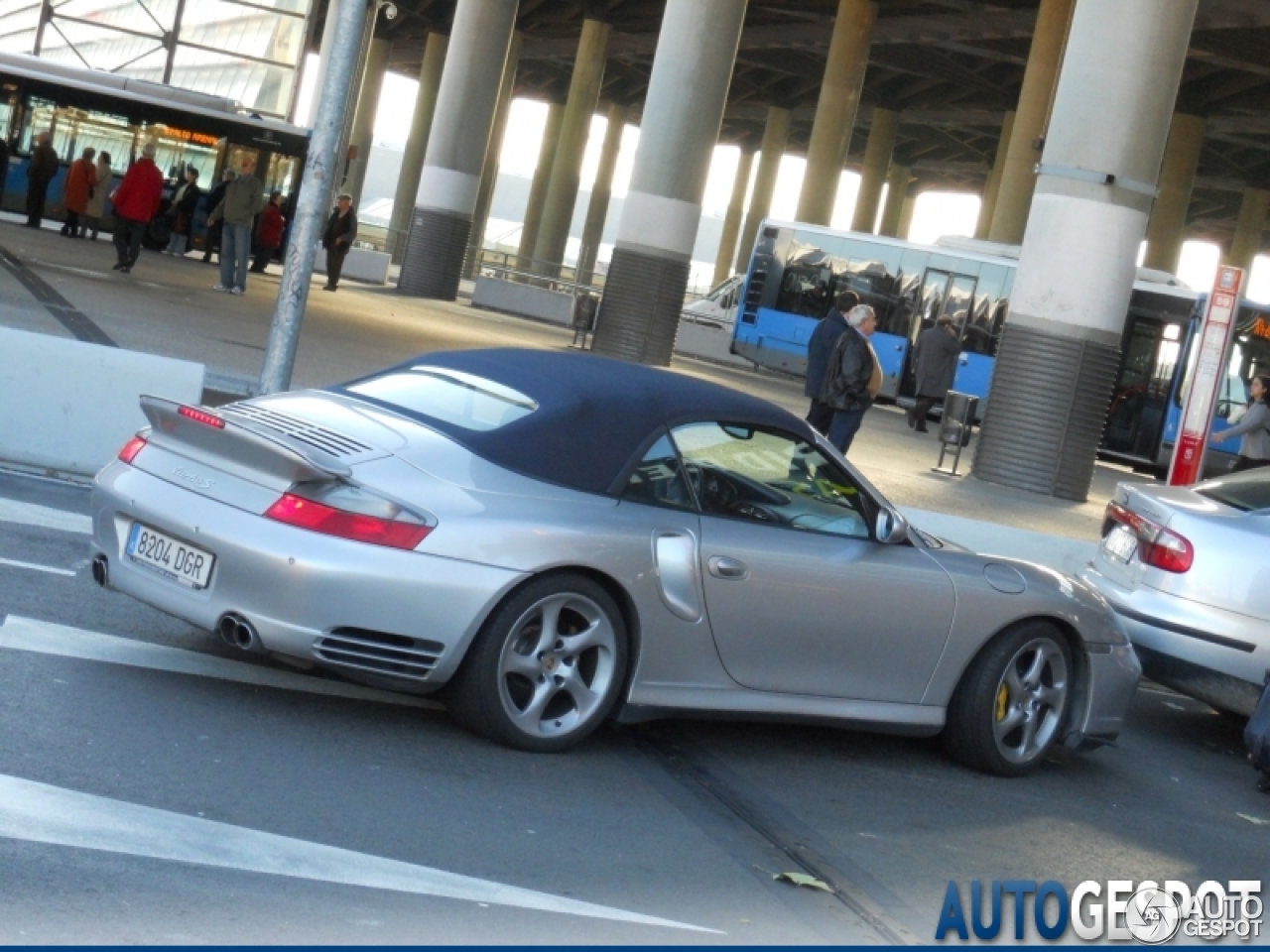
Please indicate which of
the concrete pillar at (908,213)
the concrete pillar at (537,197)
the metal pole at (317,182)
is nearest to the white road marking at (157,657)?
the metal pole at (317,182)

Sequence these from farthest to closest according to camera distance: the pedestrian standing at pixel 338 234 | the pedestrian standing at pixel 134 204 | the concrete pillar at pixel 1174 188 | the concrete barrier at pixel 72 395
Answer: the concrete pillar at pixel 1174 188 → the pedestrian standing at pixel 338 234 → the pedestrian standing at pixel 134 204 → the concrete barrier at pixel 72 395

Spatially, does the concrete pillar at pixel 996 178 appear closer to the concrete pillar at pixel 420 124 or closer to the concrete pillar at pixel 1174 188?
the concrete pillar at pixel 1174 188

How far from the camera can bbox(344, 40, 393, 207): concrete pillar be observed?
6575 cm

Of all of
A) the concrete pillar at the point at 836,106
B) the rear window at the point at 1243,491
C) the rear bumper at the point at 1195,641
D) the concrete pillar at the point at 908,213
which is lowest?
the rear bumper at the point at 1195,641

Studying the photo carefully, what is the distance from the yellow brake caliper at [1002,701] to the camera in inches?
279

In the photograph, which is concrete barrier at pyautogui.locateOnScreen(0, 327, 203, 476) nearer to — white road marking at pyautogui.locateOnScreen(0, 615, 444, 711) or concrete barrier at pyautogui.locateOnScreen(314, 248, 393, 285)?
white road marking at pyautogui.locateOnScreen(0, 615, 444, 711)

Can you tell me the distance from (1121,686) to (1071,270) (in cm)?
1252

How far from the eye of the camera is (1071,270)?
1928cm

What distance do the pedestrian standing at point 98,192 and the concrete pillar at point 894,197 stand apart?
49.1 m

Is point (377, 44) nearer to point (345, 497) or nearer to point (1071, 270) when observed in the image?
point (1071, 270)

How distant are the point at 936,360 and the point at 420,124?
44.7m

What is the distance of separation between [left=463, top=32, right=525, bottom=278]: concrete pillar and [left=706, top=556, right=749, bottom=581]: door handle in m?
53.7

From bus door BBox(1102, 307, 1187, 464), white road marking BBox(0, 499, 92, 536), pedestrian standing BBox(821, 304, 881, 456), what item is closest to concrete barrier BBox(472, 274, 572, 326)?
bus door BBox(1102, 307, 1187, 464)

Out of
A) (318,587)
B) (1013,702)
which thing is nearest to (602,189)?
(1013,702)
